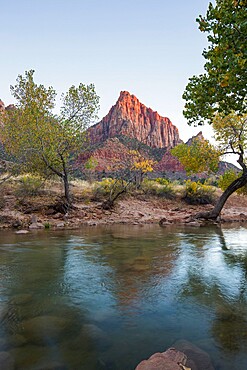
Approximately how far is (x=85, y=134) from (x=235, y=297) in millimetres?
17358

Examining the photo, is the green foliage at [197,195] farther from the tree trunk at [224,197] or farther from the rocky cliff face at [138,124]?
the rocky cliff face at [138,124]

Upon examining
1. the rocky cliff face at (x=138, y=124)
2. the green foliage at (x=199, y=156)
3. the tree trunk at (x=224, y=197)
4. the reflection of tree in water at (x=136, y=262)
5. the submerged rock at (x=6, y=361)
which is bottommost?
the reflection of tree in water at (x=136, y=262)

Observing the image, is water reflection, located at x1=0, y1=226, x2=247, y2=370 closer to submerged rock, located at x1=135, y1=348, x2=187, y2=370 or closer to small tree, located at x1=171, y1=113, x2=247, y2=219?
submerged rock, located at x1=135, y1=348, x2=187, y2=370

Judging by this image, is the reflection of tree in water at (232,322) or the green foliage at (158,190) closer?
the reflection of tree in water at (232,322)

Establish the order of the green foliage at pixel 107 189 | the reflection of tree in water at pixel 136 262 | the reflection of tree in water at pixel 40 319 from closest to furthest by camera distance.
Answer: the reflection of tree in water at pixel 40 319 → the reflection of tree in water at pixel 136 262 → the green foliage at pixel 107 189

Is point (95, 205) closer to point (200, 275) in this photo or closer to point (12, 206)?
point (12, 206)

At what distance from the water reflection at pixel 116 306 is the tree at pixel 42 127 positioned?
10898 millimetres

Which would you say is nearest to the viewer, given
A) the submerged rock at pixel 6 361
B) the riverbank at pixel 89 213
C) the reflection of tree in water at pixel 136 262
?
the submerged rock at pixel 6 361

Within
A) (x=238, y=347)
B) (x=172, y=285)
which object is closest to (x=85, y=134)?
(x=172, y=285)

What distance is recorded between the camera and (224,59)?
784 centimetres

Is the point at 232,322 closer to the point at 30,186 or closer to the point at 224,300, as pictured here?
the point at 224,300

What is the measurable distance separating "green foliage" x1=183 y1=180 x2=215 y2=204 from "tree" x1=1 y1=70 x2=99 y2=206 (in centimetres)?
1518

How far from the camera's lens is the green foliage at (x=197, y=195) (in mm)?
30438

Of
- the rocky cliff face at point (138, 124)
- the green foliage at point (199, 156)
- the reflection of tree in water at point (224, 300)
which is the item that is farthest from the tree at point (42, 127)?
the rocky cliff face at point (138, 124)
